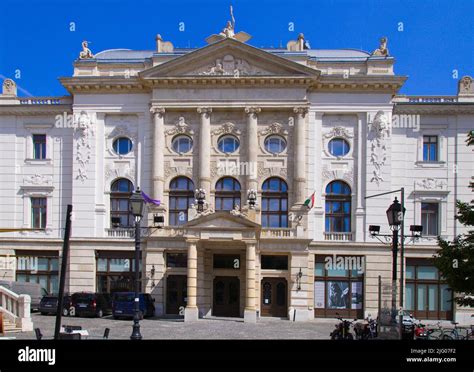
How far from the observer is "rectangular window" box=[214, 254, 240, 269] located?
33031 mm

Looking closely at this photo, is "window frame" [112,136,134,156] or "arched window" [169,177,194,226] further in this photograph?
"window frame" [112,136,134,156]

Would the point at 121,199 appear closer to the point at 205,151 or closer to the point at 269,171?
the point at 205,151

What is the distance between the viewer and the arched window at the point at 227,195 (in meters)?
33.4

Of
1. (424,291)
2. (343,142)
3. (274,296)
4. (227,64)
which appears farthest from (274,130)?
(424,291)

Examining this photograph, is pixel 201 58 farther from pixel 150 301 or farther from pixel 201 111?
pixel 150 301

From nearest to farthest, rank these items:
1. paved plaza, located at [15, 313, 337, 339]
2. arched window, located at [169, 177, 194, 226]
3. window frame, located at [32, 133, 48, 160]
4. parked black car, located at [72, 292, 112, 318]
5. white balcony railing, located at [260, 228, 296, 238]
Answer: paved plaza, located at [15, 313, 337, 339] → window frame, located at [32, 133, 48, 160] → parked black car, located at [72, 292, 112, 318] → white balcony railing, located at [260, 228, 296, 238] → arched window, located at [169, 177, 194, 226]

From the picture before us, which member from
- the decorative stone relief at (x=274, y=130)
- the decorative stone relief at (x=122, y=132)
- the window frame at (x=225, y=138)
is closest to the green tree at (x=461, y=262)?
the decorative stone relief at (x=274, y=130)

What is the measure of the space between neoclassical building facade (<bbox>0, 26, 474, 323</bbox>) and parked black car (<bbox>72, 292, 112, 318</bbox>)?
9.01 feet

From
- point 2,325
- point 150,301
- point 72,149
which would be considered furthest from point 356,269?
point 2,325

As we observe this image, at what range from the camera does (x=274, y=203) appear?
33.2 meters

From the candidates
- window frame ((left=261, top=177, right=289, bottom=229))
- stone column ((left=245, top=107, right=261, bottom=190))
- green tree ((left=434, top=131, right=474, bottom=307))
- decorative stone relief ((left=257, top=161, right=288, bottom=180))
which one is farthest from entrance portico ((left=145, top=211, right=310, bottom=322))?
green tree ((left=434, top=131, right=474, bottom=307))

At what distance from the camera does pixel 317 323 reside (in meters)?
29.8

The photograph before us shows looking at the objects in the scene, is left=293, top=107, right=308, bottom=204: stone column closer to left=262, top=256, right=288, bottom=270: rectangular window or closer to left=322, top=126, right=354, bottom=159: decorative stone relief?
left=322, top=126, right=354, bottom=159: decorative stone relief
